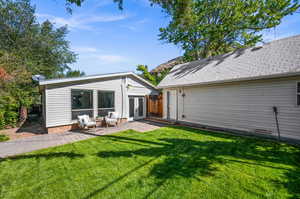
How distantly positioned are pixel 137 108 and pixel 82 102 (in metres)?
4.28

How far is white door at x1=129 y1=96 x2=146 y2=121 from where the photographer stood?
11.1 meters

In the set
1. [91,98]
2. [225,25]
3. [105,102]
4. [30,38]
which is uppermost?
[225,25]

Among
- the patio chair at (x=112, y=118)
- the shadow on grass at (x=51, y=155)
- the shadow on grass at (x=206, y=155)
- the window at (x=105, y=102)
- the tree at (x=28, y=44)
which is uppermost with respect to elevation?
the tree at (x=28, y=44)

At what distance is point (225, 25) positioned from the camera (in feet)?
46.9

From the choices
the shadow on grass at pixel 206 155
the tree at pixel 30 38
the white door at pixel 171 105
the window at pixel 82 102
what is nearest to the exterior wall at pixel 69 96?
the window at pixel 82 102

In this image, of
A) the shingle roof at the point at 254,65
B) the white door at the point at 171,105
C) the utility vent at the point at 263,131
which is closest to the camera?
the shingle roof at the point at 254,65

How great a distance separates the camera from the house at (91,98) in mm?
7480

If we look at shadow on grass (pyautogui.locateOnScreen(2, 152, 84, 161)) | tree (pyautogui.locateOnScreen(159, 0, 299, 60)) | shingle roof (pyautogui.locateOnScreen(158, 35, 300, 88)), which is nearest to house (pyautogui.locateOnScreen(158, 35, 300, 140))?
shingle roof (pyautogui.locateOnScreen(158, 35, 300, 88))

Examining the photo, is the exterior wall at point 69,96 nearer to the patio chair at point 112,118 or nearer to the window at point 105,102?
the window at point 105,102

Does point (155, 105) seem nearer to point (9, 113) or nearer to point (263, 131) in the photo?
point (263, 131)

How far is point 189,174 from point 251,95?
18.3 feet

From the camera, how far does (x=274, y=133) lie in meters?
5.98

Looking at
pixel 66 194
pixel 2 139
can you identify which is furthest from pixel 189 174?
pixel 2 139

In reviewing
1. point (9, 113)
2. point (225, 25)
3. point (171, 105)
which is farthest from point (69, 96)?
point (225, 25)
